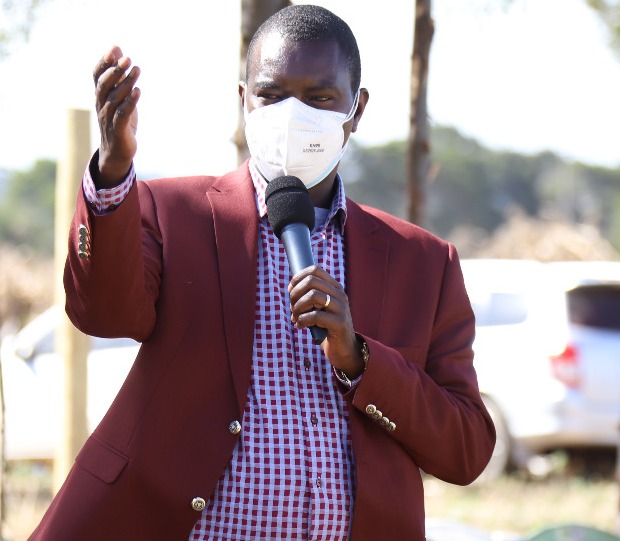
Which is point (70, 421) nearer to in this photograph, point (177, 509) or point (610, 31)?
point (177, 509)

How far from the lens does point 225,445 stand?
2.32 m

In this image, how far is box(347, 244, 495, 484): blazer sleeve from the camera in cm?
239

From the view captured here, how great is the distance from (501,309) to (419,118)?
5536mm

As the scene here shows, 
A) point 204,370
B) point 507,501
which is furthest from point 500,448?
point 204,370

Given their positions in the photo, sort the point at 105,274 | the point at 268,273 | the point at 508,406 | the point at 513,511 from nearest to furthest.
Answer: the point at 105,274 < the point at 268,273 < the point at 513,511 < the point at 508,406

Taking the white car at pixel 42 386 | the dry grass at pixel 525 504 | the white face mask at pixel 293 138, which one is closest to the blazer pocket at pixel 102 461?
the white face mask at pixel 293 138

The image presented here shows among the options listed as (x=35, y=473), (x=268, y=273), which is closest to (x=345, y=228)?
(x=268, y=273)

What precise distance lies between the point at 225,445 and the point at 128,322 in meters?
0.32

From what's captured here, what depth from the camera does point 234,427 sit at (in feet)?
7.63

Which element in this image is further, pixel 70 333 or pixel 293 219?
pixel 70 333

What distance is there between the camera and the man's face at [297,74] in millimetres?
2518

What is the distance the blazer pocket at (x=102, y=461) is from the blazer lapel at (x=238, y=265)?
0.28 meters

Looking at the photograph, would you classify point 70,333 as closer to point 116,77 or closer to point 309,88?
point 309,88

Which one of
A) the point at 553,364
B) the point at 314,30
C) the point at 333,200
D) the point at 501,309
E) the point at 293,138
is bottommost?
the point at 553,364
